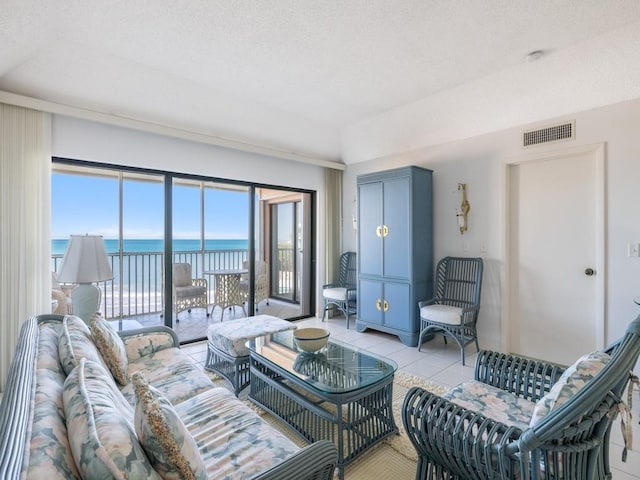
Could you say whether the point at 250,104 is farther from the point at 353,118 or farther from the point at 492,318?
the point at 492,318

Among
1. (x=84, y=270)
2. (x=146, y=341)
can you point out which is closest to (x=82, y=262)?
(x=84, y=270)

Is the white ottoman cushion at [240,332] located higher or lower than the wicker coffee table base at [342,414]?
higher

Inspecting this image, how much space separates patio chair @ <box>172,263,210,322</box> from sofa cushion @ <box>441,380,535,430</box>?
3912mm

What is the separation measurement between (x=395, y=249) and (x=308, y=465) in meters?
3.23

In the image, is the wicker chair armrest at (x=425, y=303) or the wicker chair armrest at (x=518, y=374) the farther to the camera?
the wicker chair armrest at (x=425, y=303)

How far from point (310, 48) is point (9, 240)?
3.03 metres

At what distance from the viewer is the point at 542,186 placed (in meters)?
3.41

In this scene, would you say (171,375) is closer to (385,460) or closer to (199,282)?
(385,460)

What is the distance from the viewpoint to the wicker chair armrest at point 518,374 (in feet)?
5.61

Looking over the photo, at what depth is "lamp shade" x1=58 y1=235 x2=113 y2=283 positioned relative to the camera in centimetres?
260

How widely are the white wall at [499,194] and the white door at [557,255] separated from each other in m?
0.10

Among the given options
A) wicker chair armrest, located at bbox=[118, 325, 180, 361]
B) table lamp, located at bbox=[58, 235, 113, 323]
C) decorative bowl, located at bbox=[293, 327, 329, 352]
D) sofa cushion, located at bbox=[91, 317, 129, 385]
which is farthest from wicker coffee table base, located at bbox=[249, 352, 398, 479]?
table lamp, located at bbox=[58, 235, 113, 323]

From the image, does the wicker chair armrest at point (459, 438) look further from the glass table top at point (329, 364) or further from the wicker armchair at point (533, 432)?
Answer: the glass table top at point (329, 364)

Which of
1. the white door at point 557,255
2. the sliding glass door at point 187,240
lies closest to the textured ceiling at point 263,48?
the sliding glass door at point 187,240
